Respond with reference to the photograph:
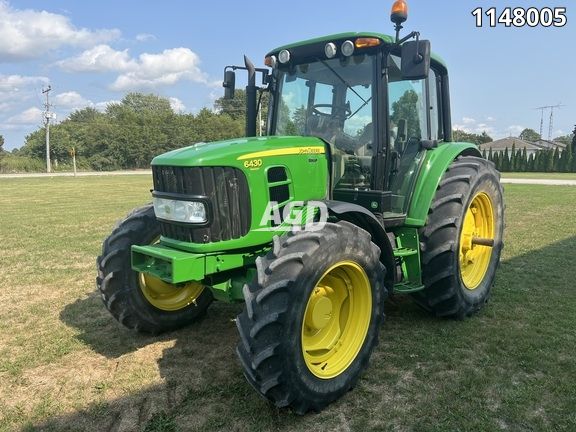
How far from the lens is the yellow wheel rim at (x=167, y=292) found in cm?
435

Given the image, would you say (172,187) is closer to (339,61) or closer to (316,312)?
(316,312)

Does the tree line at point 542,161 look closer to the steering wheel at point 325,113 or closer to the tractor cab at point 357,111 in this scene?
the tractor cab at point 357,111

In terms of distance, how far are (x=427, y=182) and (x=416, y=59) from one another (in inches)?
50.6

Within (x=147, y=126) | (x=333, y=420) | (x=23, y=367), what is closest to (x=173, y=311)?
(x=23, y=367)

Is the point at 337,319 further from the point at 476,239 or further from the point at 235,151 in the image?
the point at 476,239

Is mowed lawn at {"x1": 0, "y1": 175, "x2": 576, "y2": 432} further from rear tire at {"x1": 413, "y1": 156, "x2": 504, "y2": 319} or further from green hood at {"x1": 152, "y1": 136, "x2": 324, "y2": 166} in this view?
green hood at {"x1": 152, "y1": 136, "x2": 324, "y2": 166}

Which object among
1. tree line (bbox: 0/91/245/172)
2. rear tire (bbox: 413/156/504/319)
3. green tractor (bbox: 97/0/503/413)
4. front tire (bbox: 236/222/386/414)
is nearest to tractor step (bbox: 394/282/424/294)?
green tractor (bbox: 97/0/503/413)

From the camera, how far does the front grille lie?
11.1ft

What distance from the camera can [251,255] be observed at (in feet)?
12.0

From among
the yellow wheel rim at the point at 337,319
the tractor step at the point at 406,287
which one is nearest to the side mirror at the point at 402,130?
the tractor step at the point at 406,287

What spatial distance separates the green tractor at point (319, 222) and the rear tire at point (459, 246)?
16 millimetres

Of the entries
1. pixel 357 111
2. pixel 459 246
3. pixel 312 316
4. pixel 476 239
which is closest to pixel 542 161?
pixel 476 239

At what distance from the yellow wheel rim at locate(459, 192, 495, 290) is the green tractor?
2 cm

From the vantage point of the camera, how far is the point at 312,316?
333 cm
